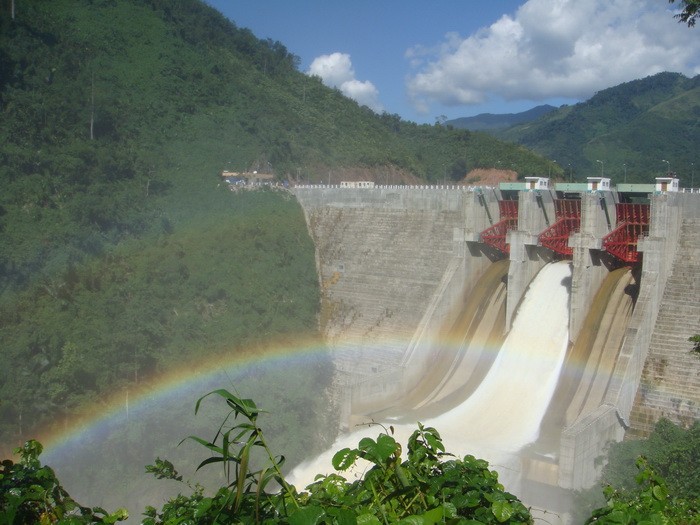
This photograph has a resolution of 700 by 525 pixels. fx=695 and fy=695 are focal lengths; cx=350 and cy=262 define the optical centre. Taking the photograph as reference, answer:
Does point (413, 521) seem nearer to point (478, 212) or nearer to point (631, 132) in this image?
point (478, 212)

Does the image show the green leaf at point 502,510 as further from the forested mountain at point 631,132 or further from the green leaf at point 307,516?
the forested mountain at point 631,132

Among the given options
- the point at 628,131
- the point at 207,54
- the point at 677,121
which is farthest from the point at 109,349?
the point at 677,121

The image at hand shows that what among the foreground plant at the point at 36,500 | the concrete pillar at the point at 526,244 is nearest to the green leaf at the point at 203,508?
the foreground plant at the point at 36,500

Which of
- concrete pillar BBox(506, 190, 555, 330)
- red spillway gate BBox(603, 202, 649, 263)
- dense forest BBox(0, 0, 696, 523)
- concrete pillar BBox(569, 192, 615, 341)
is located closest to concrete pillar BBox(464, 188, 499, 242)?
concrete pillar BBox(506, 190, 555, 330)

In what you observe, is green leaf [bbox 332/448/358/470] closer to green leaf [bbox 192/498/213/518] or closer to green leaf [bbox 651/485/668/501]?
green leaf [bbox 192/498/213/518]

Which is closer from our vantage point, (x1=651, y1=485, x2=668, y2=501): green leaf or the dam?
(x1=651, y1=485, x2=668, y2=501): green leaf
